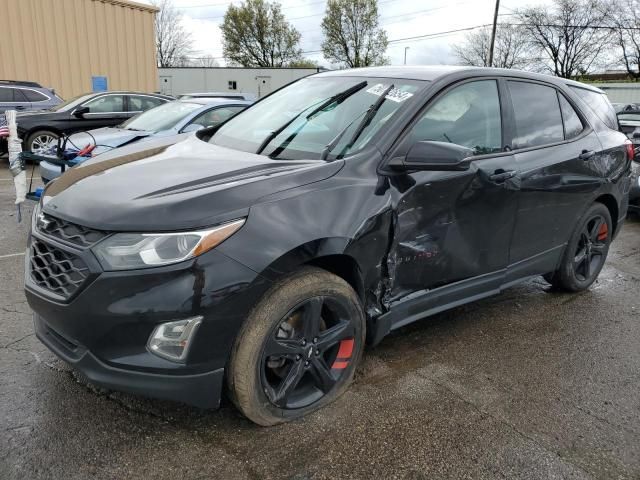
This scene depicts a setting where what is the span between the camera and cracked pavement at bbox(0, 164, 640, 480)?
2.29m

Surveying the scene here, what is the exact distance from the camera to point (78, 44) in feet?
53.4

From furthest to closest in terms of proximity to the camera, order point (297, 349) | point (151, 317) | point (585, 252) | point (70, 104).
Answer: point (70, 104) < point (585, 252) < point (297, 349) < point (151, 317)

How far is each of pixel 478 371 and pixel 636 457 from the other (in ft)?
3.00

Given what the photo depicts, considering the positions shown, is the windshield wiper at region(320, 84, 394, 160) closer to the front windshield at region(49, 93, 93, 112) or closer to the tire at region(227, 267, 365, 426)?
the tire at region(227, 267, 365, 426)

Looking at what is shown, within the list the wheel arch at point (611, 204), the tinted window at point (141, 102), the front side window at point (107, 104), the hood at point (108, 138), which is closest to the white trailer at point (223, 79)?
the tinted window at point (141, 102)

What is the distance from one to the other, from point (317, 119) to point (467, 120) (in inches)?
36.1

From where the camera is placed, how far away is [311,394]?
104 inches

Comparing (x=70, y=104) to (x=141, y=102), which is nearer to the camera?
(x=70, y=104)

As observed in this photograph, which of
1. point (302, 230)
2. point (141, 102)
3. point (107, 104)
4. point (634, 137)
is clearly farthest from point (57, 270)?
point (141, 102)

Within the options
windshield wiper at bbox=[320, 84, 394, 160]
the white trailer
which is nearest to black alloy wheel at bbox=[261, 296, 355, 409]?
windshield wiper at bbox=[320, 84, 394, 160]

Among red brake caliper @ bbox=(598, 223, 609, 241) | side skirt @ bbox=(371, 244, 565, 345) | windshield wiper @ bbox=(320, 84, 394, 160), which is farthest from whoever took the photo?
red brake caliper @ bbox=(598, 223, 609, 241)

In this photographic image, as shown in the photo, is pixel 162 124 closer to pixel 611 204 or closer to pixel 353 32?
pixel 611 204

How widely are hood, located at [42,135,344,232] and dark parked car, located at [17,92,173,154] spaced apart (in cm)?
829

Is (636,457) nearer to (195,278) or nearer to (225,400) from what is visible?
(225,400)
